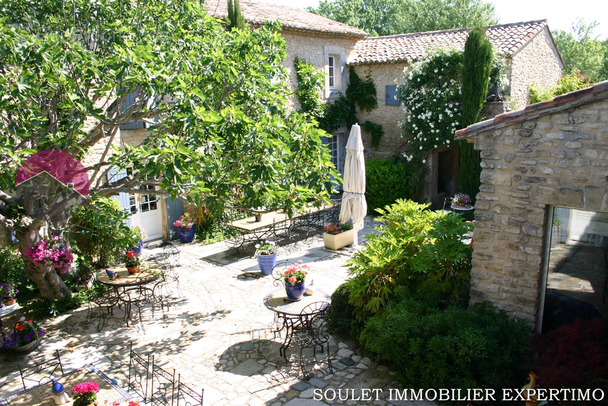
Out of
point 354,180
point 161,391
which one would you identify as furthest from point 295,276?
point 354,180

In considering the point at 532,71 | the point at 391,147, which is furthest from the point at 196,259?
the point at 532,71

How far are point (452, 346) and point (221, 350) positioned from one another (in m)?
3.73

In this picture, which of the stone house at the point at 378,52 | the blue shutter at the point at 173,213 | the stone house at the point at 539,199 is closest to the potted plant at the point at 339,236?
the blue shutter at the point at 173,213

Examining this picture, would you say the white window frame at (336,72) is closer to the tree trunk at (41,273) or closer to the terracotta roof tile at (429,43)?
the terracotta roof tile at (429,43)

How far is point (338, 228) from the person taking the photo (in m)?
12.7

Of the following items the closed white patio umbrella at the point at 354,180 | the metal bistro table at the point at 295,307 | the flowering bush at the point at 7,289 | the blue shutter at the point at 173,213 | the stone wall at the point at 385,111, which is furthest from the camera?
the stone wall at the point at 385,111

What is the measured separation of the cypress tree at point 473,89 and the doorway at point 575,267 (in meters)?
9.15

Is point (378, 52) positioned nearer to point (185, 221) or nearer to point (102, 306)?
point (185, 221)

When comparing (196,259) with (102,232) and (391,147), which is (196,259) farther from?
(391,147)

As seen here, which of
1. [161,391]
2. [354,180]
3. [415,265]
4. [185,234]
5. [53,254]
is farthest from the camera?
[185,234]

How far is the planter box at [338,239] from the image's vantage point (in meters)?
12.5

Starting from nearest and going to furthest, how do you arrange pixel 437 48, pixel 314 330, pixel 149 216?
pixel 314 330, pixel 149 216, pixel 437 48

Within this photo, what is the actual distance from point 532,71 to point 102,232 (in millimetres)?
15815

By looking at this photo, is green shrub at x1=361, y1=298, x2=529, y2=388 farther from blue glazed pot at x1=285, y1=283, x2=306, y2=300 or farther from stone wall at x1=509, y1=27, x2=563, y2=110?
stone wall at x1=509, y1=27, x2=563, y2=110
